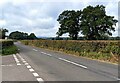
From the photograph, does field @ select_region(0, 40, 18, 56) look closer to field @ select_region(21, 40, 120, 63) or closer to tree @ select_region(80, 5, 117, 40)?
field @ select_region(21, 40, 120, 63)

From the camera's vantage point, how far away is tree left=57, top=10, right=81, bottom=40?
308 feet

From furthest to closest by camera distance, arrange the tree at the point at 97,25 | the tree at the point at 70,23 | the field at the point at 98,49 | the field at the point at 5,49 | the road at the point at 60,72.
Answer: the tree at the point at 70,23 → the tree at the point at 97,25 → the field at the point at 5,49 → the field at the point at 98,49 → the road at the point at 60,72

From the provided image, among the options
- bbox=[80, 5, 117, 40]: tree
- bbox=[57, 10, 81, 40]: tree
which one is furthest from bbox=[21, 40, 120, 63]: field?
bbox=[57, 10, 81, 40]: tree

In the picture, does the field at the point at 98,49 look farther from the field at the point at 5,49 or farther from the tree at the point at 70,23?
the tree at the point at 70,23

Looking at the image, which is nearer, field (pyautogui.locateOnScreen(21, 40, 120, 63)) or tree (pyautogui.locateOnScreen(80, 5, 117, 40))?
field (pyautogui.locateOnScreen(21, 40, 120, 63))

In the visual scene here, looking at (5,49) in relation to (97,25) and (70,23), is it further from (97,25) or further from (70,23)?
(70,23)

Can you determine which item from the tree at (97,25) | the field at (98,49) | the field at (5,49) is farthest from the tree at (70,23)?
the field at (98,49)

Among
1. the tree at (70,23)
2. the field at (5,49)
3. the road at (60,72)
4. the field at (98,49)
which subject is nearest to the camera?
the road at (60,72)

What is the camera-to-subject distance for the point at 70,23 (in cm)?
9344

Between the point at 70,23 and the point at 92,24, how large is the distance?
11.8 meters

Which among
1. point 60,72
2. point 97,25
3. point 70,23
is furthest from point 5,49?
point 70,23

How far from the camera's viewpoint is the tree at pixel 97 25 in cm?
8288

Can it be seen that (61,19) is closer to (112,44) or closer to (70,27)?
(70,27)

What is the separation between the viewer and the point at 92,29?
8425cm
